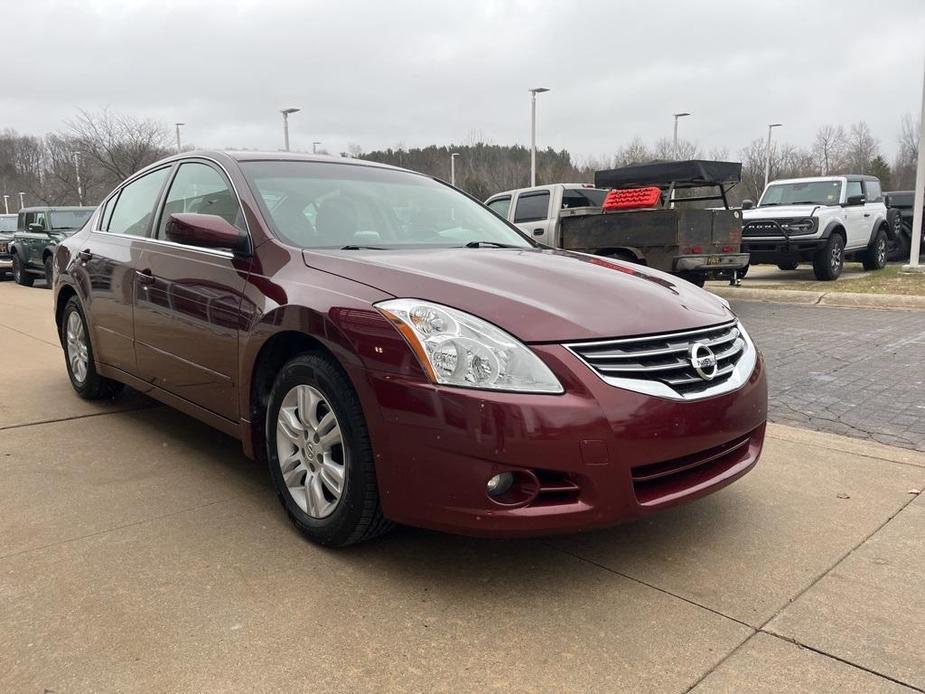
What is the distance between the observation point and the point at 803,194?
47.6 feet

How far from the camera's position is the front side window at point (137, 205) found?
4422 mm

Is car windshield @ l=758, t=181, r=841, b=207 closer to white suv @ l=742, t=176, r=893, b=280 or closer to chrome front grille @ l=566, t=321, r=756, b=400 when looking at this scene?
white suv @ l=742, t=176, r=893, b=280

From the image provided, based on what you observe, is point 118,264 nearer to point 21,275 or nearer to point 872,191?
point 872,191

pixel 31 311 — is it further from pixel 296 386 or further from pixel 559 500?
pixel 559 500

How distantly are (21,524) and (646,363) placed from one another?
105 inches

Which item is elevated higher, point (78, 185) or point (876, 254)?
point (78, 185)

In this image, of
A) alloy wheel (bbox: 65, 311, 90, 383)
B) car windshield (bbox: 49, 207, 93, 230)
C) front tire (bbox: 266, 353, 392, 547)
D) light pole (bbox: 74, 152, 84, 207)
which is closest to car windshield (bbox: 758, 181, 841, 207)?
alloy wheel (bbox: 65, 311, 90, 383)

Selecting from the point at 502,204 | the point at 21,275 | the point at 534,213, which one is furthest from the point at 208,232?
the point at 21,275

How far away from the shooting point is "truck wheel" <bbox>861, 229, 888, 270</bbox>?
1512cm

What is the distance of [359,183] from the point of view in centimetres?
392

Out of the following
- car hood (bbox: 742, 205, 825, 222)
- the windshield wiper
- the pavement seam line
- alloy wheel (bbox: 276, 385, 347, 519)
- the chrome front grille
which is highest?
car hood (bbox: 742, 205, 825, 222)

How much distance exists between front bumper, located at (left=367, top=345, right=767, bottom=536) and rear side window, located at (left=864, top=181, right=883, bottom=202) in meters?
14.3

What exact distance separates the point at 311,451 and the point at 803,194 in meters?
14.0

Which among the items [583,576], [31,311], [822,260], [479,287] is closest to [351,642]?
[583,576]
